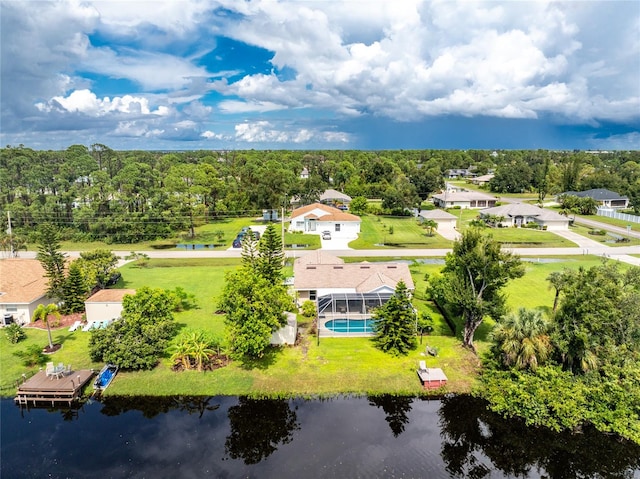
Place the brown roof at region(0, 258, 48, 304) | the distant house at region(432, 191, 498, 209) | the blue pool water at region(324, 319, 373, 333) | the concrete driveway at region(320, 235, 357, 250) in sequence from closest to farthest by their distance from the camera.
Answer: the blue pool water at region(324, 319, 373, 333)
the brown roof at region(0, 258, 48, 304)
the concrete driveway at region(320, 235, 357, 250)
the distant house at region(432, 191, 498, 209)

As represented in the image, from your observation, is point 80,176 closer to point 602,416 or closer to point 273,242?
point 273,242

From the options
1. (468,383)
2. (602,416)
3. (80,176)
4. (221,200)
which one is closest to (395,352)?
(468,383)

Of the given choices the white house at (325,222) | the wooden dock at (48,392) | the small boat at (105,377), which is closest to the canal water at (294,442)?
the wooden dock at (48,392)

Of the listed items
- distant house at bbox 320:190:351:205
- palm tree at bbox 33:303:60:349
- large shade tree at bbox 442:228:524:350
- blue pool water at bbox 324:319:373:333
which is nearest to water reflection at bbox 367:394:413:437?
blue pool water at bbox 324:319:373:333

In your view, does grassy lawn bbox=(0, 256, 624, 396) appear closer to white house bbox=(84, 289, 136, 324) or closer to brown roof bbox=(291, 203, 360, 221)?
white house bbox=(84, 289, 136, 324)

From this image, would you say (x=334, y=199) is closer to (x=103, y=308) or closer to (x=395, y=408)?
(x=103, y=308)

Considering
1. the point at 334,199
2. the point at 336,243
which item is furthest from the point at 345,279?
the point at 334,199

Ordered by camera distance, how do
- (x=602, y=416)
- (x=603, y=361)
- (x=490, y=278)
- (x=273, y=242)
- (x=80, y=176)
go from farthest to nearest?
1. (x=80, y=176)
2. (x=273, y=242)
3. (x=490, y=278)
4. (x=603, y=361)
5. (x=602, y=416)
